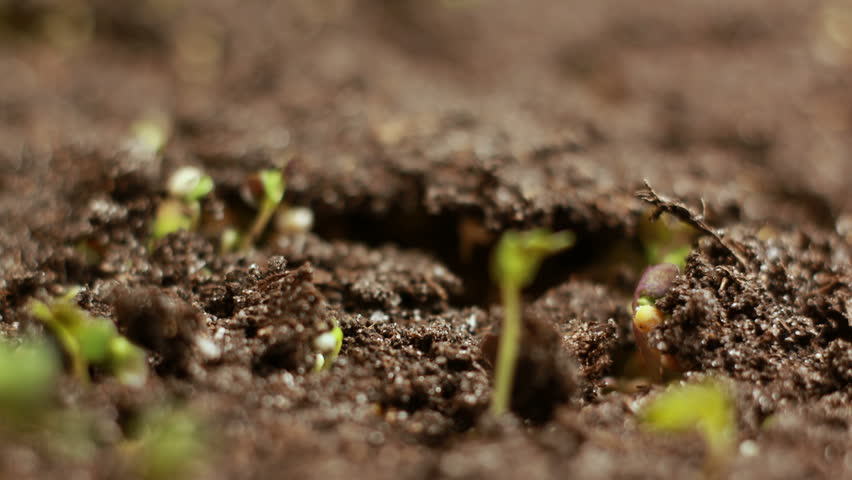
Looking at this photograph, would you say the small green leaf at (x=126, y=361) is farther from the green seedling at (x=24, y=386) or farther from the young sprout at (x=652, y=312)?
the young sprout at (x=652, y=312)

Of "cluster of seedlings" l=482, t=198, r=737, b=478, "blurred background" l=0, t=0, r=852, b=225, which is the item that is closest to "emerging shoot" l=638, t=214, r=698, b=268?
"cluster of seedlings" l=482, t=198, r=737, b=478

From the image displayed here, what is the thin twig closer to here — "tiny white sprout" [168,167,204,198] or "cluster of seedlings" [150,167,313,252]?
"cluster of seedlings" [150,167,313,252]

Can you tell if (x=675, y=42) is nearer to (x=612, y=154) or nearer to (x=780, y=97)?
(x=780, y=97)

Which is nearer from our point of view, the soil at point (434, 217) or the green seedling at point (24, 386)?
the green seedling at point (24, 386)

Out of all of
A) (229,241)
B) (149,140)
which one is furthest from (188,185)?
(149,140)

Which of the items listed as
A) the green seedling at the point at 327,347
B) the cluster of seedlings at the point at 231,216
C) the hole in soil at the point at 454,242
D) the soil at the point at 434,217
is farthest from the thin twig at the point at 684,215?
the cluster of seedlings at the point at 231,216

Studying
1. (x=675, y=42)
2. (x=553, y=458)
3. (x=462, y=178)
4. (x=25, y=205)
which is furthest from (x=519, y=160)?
(x=675, y=42)
